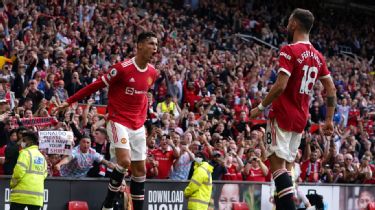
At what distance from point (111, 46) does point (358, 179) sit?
7466 mm

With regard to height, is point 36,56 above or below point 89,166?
above

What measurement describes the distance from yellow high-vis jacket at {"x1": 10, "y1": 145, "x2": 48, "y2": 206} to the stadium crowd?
2.54 ft

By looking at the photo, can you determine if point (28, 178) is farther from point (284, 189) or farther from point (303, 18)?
point (303, 18)

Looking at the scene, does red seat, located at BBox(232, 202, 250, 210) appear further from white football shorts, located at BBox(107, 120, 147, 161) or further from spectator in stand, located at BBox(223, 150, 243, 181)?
white football shorts, located at BBox(107, 120, 147, 161)

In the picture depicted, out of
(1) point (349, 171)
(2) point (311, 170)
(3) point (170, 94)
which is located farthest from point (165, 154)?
(1) point (349, 171)

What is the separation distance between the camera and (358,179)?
22.2m

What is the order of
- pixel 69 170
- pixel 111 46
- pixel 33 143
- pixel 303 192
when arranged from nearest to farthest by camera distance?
pixel 33 143 → pixel 69 170 → pixel 303 192 → pixel 111 46

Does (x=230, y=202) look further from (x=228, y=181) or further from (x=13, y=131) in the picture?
(x=13, y=131)

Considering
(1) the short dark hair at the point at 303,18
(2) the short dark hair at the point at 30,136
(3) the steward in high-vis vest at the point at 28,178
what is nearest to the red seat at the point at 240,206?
(3) the steward in high-vis vest at the point at 28,178

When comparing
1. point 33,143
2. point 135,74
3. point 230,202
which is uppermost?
point 135,74

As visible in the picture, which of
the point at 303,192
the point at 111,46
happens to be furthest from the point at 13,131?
the point at 111,46

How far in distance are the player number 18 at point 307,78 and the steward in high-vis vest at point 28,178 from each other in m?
5.29

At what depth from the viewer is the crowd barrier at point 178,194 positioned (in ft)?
49.3

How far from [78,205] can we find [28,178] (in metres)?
1.85
